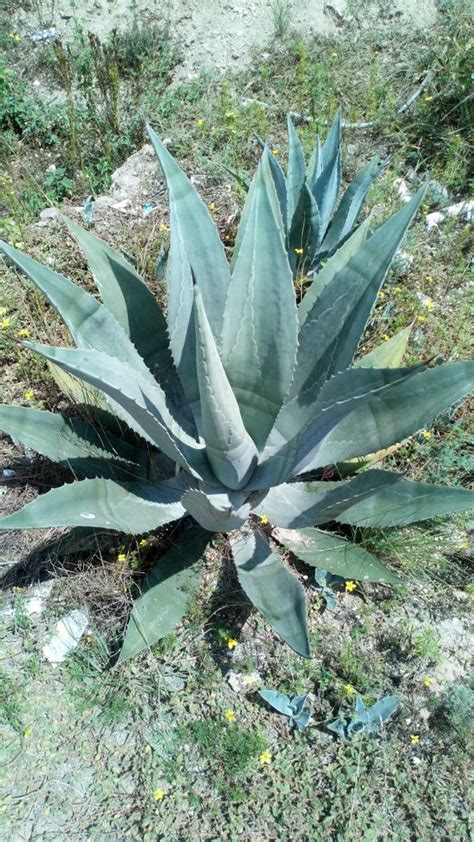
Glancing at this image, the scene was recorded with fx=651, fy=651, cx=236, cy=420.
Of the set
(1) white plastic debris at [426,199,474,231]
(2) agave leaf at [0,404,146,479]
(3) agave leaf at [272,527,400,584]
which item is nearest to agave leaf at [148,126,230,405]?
(2) agave leaf at [0,404,146,479]

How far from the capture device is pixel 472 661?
2.11 meters

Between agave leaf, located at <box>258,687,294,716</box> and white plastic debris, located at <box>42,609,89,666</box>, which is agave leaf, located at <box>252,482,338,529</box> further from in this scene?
white plastic debris, located at <box>42,609,89,666</box>

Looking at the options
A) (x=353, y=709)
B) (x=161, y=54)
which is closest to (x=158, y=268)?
(x=353, y=709)

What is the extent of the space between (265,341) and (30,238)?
192cm

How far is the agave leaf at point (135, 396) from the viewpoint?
58.7 inches

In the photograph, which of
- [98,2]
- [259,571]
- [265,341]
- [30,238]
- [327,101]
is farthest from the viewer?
[98,2]

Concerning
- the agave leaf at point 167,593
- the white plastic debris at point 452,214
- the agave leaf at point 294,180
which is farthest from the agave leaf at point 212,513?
the white plastic debris at point 452,214

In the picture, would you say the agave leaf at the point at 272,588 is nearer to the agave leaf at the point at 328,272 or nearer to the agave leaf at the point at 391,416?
the agave leaf at the point at 391,416

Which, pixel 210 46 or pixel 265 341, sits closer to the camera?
pixel 265 341

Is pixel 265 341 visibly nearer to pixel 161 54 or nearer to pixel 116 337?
pixel 116 337

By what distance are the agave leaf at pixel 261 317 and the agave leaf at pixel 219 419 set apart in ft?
0.42

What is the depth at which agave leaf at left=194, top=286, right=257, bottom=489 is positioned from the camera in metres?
1.47

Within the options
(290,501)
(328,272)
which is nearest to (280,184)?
(328,272)

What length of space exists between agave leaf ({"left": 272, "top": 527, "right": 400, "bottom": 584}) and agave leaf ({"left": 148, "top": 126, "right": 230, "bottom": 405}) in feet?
1.94
